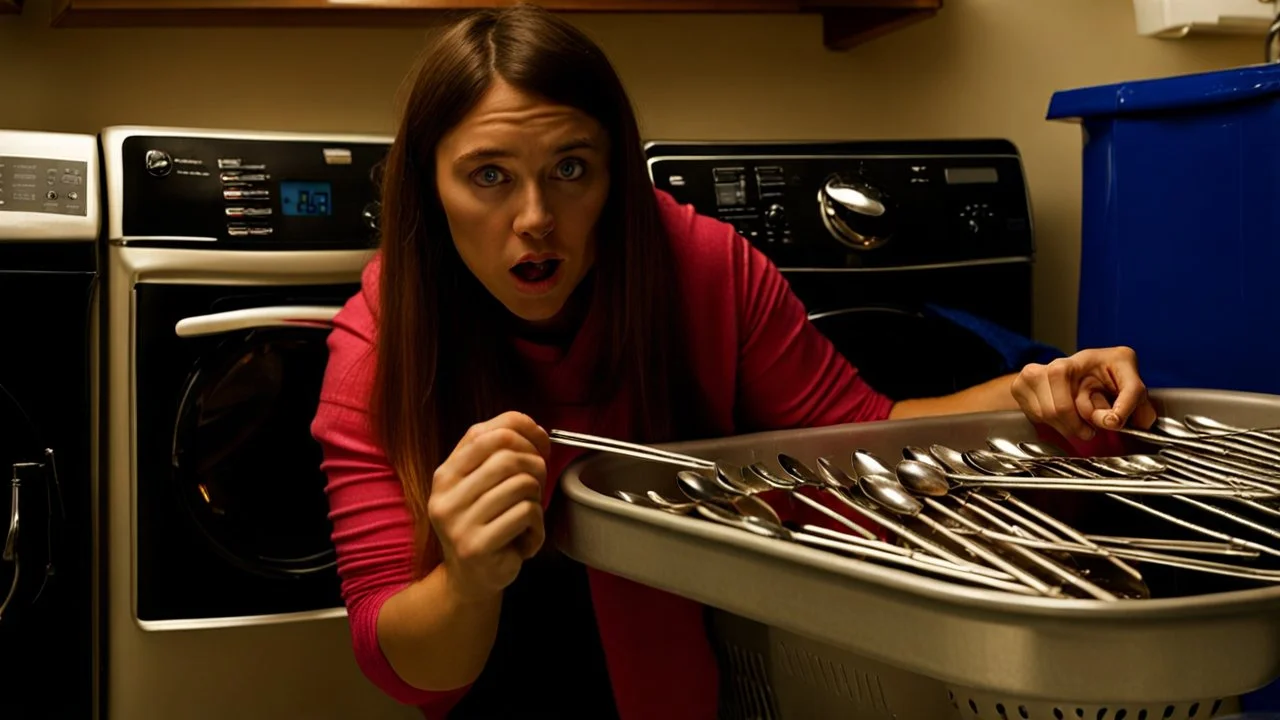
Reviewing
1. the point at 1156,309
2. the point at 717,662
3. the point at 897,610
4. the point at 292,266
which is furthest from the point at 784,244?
the point at 897,610

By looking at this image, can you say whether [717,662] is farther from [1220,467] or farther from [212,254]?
[212,254]

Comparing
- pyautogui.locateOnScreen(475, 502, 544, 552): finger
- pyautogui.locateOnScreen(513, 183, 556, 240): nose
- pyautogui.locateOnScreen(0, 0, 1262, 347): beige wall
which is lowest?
pyautogui.locateOnScreen(475, 502, 544, 552): finger

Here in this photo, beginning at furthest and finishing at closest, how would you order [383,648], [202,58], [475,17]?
[202,58], [475,17], [383,648]

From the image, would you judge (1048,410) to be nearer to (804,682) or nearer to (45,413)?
(804,682)

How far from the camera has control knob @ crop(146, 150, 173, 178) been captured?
1672 millimetres

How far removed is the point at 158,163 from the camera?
1.68m

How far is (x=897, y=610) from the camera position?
0.57m

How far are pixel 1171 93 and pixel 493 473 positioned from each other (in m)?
1.14

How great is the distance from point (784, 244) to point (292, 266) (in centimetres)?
76

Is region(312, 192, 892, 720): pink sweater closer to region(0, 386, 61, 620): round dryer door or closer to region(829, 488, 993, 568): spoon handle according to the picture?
region(829, 488, 993, 568): spoon handle

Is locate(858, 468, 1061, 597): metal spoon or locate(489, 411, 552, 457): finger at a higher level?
locate(489, 411, 552, 457): finger

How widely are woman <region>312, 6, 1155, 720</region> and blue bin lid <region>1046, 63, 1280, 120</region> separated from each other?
560 mm

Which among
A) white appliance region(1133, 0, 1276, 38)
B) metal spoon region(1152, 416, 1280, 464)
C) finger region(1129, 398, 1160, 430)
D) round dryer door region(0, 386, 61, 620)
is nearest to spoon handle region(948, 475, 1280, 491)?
metal spoon region(1152, 416, 1280, 464)

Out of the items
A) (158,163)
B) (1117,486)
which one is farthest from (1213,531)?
(158,163)
